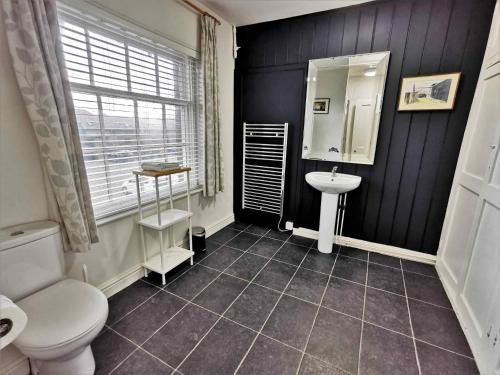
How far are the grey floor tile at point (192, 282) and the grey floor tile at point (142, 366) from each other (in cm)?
52

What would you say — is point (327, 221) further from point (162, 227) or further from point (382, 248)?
point (162, 227)

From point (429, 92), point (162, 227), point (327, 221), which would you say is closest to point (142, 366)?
point (162, 227)

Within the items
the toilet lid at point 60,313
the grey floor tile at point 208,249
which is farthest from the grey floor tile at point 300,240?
the toilet lid at point 60,313

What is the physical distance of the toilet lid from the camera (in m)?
1.01

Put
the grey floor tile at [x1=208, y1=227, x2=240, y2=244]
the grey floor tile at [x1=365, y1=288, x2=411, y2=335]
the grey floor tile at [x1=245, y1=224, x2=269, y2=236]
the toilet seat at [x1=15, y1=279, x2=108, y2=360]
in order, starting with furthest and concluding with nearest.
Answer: the grey floor tile at [x1=245, y1=224, x2=269, y2=236], the grey floor tile at [x1=208, y1=227, x2=240, y2=244], the grey floor tile at [x1=365, y1=288, x2=411, y2=335], the toilet seat at [x1=15, y1=279, x2=108, y2=360]

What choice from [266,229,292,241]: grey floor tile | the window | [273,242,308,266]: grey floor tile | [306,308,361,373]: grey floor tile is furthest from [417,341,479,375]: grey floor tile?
the window

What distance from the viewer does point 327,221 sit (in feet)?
8.21

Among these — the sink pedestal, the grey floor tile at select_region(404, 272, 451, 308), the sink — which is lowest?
the grey floor tile at select_region(404, 272, 451, 308)

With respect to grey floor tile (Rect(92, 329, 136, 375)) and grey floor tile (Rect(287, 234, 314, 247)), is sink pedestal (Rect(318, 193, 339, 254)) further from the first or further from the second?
grey floor tile (Rect(92, 329, 136, 375))

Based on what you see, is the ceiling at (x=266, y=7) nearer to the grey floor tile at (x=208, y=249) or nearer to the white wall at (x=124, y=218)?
the white wall at (x=124, y=218)

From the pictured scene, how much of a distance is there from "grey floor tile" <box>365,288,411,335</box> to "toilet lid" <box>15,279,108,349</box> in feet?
5.63

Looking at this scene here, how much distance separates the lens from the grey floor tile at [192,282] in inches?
75.4

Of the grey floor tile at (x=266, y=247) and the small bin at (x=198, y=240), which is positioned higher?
the small bin at (x=198, y=240)

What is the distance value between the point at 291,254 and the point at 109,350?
173cm
